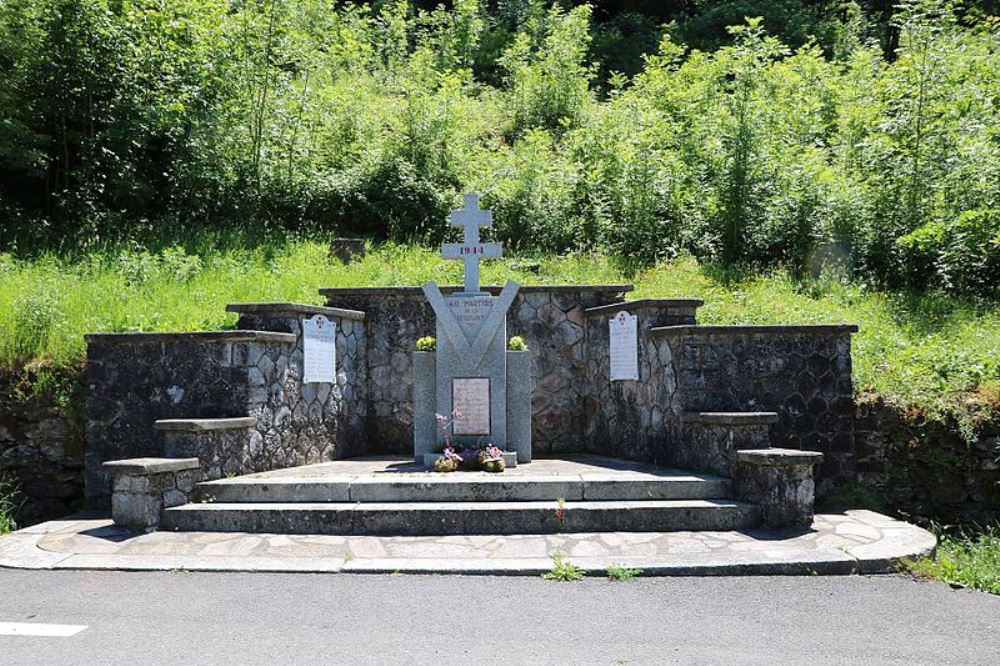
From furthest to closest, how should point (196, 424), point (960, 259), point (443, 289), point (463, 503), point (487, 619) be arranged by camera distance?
1. point (960, 259)
2. point (443, 289)
3. point (196, 424)
4. point (463, 503)
5. point (487, 619)

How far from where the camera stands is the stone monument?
8617 millimetres

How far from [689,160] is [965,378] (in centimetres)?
Answer: 734

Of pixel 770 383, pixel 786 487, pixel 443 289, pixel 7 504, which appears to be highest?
pixel 443 289

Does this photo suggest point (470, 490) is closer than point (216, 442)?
Yes

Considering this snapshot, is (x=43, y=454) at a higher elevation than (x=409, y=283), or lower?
lower

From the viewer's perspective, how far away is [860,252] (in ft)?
40.4

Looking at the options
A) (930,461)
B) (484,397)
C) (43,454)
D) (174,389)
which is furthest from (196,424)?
(930,461)

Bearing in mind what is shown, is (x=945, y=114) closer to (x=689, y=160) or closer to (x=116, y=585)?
(x=689, y=160)

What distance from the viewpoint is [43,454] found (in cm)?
830

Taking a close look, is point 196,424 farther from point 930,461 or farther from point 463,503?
point 930,461

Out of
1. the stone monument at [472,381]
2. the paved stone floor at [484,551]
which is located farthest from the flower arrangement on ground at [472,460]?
the paved stone floor at [484,551]

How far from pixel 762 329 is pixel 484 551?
380 cm

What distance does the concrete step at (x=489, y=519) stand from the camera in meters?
6.78

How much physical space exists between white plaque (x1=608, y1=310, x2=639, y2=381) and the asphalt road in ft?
11.5
